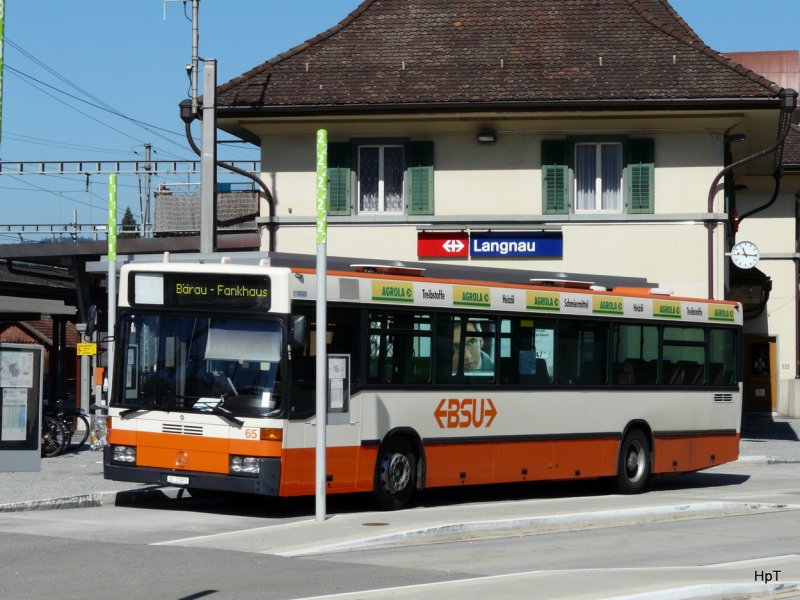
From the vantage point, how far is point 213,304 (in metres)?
15.9

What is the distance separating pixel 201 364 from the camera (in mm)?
15789

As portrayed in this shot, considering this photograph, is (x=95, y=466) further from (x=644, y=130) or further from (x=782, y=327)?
(x=782, y=327)

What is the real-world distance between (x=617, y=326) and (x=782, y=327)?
97.6 feet

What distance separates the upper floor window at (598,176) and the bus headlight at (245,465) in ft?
53.5

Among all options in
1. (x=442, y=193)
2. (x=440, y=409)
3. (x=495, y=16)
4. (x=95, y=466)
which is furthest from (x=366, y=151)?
(x=440, y=409)

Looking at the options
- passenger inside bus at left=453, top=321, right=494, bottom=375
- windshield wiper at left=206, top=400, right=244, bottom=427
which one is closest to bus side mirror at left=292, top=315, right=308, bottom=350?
windshield wiper at left=206, top=400, right=244, bottom=427

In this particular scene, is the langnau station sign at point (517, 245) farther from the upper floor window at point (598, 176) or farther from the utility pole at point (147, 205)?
the utility pole at point (147, 205)

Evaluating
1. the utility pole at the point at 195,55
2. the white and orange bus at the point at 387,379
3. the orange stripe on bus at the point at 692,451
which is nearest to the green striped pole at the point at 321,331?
the white and orange bus at the point at 387,379

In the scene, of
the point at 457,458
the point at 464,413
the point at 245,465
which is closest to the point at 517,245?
the point at 464,413

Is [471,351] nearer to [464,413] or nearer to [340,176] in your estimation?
[464,413]

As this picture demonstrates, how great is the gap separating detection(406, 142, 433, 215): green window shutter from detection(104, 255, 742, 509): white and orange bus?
374 inches

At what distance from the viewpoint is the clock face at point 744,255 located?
31.0 meters

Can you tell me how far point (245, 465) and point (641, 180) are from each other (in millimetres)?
16903

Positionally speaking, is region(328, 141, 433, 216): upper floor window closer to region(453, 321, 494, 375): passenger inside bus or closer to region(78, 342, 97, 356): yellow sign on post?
region(78, 342, 97, 356): yellow sign on post
